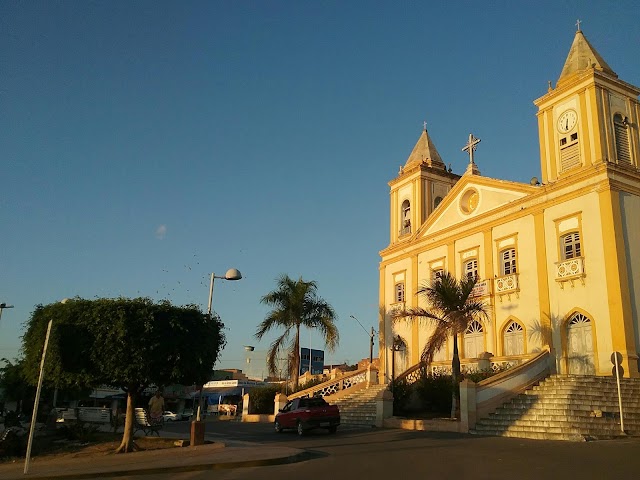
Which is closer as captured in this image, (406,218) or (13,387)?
(406,218)

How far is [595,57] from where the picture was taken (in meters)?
28.2

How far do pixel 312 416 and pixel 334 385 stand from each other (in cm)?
1098

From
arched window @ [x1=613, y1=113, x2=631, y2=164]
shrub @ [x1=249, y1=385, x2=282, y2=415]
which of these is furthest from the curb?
arched window @ [x1=613, y1=113, x2=631, y2=164]

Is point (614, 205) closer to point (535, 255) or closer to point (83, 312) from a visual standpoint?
point (535, 255)

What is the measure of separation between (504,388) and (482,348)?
24.1ft

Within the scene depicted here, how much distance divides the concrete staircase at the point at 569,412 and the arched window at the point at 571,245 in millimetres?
5591

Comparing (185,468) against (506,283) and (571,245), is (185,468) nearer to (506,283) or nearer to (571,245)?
(571,245)

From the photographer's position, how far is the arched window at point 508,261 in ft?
93.6

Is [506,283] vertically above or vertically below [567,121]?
below

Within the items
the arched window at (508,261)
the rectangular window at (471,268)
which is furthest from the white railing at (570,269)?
the rectangular window at (471,268)

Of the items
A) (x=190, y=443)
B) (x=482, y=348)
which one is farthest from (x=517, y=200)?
(x=190, y=443)

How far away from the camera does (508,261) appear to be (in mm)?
28844

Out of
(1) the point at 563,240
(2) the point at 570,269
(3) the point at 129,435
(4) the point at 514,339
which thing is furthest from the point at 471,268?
(3) the point at 129,435

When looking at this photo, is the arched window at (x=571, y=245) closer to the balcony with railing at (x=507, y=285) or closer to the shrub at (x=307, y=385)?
the balcony with railing at (x=507, y=285)
